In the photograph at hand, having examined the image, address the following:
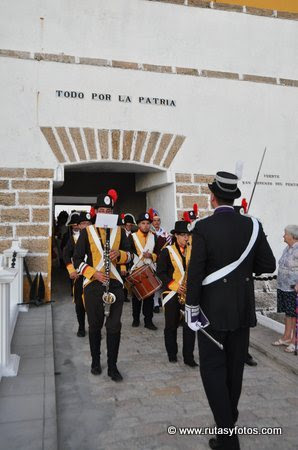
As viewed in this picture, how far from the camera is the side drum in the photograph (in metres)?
5.54

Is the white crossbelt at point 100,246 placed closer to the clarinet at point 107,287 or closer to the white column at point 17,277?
the clarinet at point 107,287

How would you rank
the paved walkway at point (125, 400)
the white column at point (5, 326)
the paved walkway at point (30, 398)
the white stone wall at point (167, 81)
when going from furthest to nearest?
the white stone wall at point (167, 81), the white column at point (5, 326), the paved walkway at point (125, 400), the paved walkway at point (30, 398)

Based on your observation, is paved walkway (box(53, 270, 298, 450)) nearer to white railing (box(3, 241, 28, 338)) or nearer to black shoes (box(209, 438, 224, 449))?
black shoes (box(209, 438, 224, 449))

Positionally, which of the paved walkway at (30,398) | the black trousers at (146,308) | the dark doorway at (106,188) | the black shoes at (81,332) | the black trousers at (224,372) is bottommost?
the black shoes at (81,332)

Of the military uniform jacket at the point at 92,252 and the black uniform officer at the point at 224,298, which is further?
the military uniform jacket at the point at 92,252

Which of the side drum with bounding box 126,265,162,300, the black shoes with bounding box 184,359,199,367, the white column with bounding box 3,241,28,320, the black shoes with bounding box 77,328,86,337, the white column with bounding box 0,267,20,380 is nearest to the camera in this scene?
the white column with bounding box 0,267,20,380

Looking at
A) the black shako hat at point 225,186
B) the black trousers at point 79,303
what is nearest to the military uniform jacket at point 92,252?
the black trousers at point 79,303

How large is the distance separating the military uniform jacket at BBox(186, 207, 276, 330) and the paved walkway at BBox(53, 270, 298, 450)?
98 centimetres

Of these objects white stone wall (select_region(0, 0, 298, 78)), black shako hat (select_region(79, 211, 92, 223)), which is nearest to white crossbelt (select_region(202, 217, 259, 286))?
black shako hat (select_region(79, 211, 92, 223))

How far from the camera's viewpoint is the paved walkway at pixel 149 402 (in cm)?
306

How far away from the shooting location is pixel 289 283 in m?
5.06

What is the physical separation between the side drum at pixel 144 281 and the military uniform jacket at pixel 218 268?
2.67m

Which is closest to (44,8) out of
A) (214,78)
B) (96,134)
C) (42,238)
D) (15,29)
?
(15,29)

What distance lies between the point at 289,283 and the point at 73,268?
2897mm
